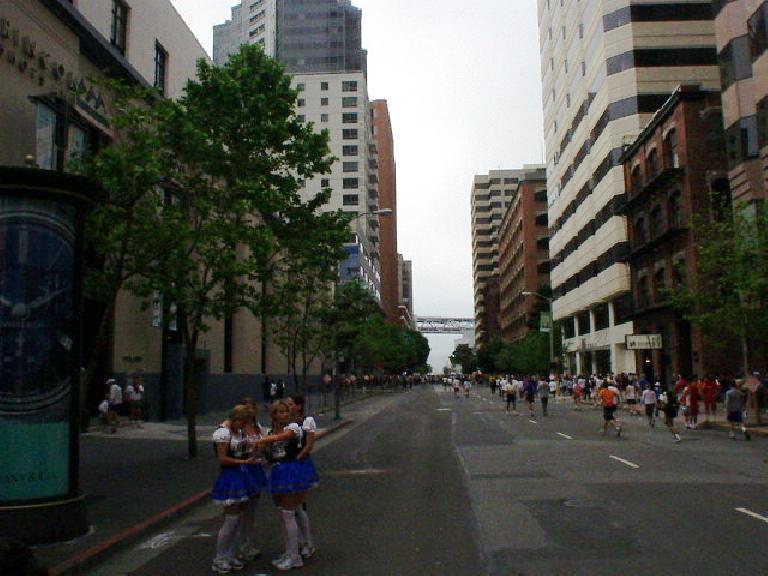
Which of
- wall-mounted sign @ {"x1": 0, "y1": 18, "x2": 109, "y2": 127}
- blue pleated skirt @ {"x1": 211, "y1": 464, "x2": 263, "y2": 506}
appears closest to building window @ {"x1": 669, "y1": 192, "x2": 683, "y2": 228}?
wall-mounted sign @ {"x1": 0, "y1": 18, "x2": 109, "y2": 127}

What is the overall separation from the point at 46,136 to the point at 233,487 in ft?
50.1

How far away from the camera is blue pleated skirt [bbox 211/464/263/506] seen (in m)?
7.26

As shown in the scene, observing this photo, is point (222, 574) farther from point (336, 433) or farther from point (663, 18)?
point (663, 18)

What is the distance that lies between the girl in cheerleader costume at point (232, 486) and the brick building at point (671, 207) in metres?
33.3

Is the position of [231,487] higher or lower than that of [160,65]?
lower

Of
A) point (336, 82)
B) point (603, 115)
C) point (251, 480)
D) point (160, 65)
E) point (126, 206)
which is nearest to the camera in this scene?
point (251, 480)

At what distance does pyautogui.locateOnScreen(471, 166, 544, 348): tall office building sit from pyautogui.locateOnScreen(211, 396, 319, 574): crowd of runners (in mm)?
148398

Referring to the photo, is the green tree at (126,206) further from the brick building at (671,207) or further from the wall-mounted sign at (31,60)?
the brick building at (671,207)

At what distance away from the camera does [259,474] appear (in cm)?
777

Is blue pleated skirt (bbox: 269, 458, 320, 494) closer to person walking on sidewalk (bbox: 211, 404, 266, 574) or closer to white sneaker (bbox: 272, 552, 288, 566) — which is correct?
person walking on sidewalk (bbox: 211, 404, 266, 574)

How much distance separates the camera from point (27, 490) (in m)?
8.25

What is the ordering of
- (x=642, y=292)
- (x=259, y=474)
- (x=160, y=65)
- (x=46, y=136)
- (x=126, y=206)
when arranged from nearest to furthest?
(x=259, y=474) < (x=126, y=206) < (x=46, y=136) < (x=160, y=65) < (x=642, y=292)

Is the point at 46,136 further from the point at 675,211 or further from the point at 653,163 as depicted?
the point at 653,163

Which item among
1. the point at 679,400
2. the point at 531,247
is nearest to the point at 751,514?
the point at 679,400
